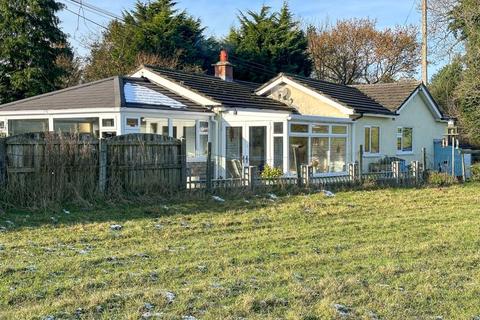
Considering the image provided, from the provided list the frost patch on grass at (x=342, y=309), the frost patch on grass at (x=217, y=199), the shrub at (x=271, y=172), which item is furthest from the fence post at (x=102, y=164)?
the frost patch on grass at (x=342, y=309)

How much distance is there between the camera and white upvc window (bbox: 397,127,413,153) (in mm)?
25031

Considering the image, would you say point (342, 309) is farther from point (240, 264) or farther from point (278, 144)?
point (278, 144)

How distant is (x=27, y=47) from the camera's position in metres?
29.6

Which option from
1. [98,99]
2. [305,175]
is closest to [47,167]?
[98,99]

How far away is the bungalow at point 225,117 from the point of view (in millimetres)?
17766

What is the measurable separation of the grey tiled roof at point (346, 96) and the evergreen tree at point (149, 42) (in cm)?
1168

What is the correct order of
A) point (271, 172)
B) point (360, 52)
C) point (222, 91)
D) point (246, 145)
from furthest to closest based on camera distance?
point (360, 52)
point (222, 91)
point (246, 145)
point (271, 172)

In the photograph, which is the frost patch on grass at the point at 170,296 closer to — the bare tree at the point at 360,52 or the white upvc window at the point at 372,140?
the white upvc window at the point at 372,140

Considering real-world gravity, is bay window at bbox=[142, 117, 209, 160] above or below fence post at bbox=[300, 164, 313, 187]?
above

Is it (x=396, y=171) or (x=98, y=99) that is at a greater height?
(x=98, y=99)

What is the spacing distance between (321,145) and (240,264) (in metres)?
13.3

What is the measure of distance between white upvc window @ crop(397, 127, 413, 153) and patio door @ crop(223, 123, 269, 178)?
8523mm

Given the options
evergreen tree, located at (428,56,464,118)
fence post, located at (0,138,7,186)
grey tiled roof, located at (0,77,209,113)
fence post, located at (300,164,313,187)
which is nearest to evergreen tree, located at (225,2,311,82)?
evergreen tree, located at (428,56,464,118)

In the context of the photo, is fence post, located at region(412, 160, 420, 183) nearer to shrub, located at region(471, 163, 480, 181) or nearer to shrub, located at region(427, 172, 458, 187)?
shrub, located at region(427, 172, 458, 187)
